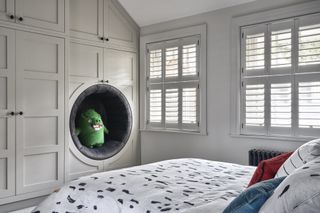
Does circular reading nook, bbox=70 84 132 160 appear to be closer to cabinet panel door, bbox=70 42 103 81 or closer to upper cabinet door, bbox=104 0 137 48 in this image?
cabinet panel door, bbox=70 42 103 81

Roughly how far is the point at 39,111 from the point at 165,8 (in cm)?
195

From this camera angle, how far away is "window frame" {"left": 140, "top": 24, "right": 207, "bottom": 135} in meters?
3.56

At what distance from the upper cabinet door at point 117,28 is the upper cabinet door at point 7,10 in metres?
1.17

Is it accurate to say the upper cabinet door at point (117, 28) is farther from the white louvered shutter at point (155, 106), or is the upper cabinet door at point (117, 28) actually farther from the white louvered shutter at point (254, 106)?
the white louvered shutter at point (254, 106)

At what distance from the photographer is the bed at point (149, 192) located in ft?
4.80

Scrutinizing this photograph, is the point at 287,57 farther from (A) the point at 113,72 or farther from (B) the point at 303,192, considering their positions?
(B) the point at 303,192

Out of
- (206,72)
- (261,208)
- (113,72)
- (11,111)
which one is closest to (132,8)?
(113,72)

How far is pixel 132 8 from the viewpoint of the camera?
400cm

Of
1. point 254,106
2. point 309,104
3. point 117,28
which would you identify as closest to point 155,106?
point 117,28

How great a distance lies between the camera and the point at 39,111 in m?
3.08

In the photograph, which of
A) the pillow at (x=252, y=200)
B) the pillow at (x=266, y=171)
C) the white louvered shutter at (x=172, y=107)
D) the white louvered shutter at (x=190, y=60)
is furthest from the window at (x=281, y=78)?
the pillow at (x=252, y=200)

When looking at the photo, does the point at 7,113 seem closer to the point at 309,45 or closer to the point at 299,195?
the point at 299,195

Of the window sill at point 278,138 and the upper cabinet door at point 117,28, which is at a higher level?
the upper cabinet door at point 117,28

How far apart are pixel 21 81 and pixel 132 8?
178cm
